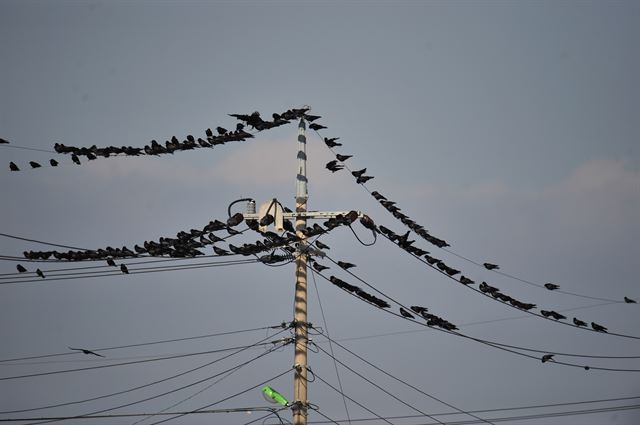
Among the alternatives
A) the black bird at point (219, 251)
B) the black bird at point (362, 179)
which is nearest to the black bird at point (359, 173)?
the black bird at point (362, 179)

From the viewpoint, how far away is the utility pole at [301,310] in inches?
823

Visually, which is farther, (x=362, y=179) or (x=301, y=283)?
(x=362, y=179)

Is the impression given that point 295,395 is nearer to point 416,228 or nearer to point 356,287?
point 356,287

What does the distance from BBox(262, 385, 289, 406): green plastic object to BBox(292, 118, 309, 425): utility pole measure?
439 mm

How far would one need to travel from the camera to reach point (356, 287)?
22219 mm

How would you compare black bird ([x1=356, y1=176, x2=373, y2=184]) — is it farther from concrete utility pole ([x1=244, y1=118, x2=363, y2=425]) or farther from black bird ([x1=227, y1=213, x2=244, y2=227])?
black bird ([x1=227, y1=213, x2=244, y2=227])

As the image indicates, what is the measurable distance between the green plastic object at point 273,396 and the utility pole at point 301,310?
0.44 metres

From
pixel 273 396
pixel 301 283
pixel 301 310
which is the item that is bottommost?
pixel 273 396

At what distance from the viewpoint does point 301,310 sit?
21562 millimetres

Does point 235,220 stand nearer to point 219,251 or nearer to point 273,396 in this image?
point 219,251

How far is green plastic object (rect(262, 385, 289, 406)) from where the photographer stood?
20.5 meters

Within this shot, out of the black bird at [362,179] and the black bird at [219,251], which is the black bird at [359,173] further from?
the black bird at [219,251]

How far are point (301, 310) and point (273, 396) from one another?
2357 mm

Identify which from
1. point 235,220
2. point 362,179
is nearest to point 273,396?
point 235,220
